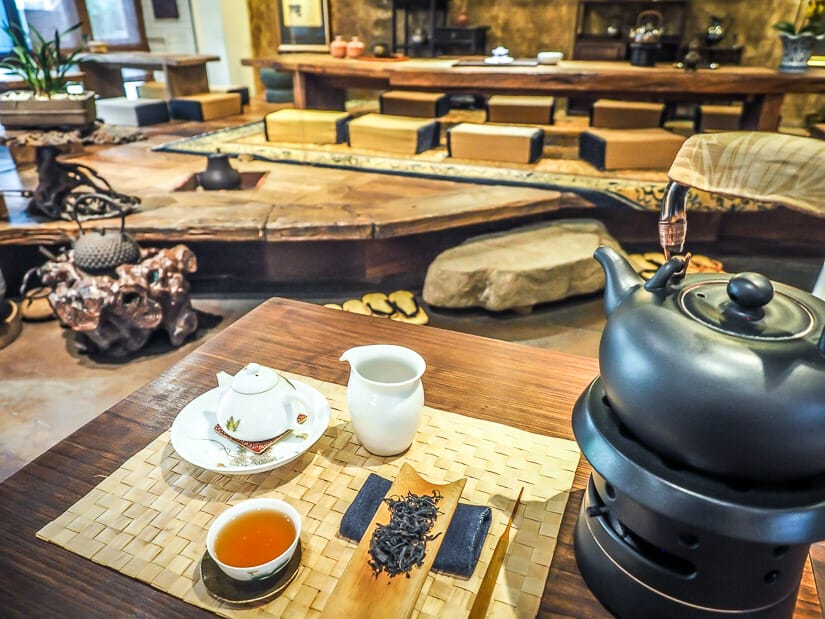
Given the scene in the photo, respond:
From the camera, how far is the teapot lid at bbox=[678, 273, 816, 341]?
1.97 feet

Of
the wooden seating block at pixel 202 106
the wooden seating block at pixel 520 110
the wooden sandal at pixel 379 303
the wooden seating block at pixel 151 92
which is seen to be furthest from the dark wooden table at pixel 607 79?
the wooden seating block at pixel 151 92

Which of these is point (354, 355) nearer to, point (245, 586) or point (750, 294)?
point (245, 586)

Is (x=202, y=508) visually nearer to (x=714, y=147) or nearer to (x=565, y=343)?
(x=714, y=147)

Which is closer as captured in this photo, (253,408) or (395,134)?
(253,408)

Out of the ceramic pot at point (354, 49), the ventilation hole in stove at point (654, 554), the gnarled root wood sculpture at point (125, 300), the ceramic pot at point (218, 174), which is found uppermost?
the ceramic pot at point (354, 49)

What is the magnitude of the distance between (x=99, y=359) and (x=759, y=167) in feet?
8.35

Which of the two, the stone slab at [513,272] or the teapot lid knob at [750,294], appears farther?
the stone slab at [513,272]

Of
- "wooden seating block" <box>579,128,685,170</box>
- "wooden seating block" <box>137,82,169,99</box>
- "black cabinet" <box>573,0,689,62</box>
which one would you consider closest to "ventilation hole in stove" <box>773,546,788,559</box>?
"wooden seating block" <box>579,128,685,170</box>

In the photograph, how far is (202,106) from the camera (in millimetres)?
4926

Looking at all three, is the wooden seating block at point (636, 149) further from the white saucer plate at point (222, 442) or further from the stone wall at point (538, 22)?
the stone wall at point (538, 22)

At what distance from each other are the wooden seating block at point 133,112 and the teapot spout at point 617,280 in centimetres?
486

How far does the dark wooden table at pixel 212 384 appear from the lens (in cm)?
76

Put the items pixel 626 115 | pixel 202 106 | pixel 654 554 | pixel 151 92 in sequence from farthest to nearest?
pixel 151 92, pixel 202 106, pixel 626 115, pixel 654 554

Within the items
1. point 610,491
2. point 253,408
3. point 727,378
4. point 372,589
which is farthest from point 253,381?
point 727,378
